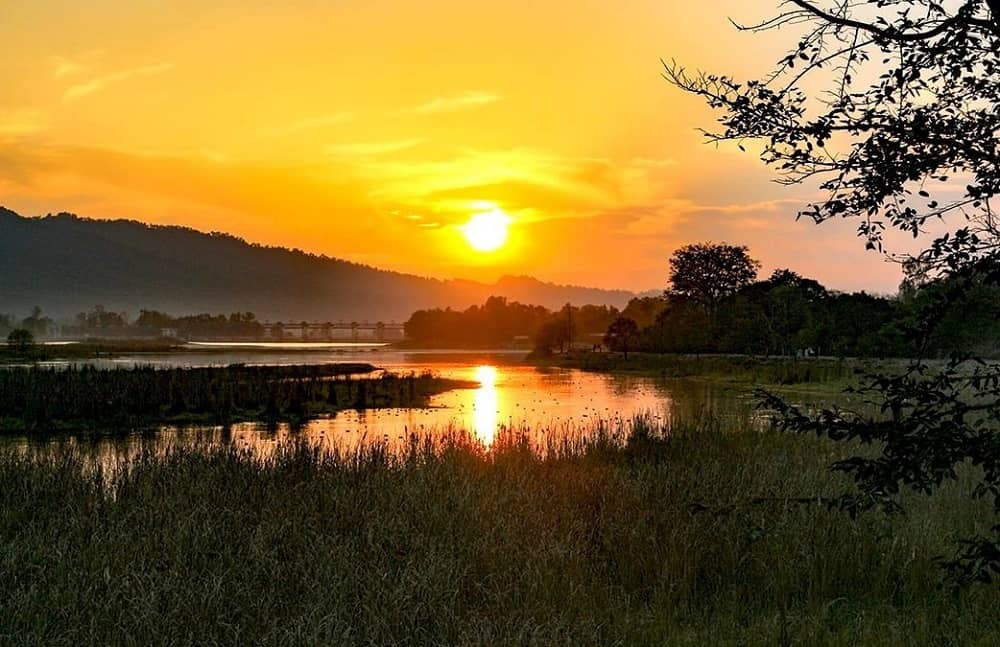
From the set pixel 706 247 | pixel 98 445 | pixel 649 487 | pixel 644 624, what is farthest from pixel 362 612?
pixel 706 247

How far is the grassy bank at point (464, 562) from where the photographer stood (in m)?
7.17

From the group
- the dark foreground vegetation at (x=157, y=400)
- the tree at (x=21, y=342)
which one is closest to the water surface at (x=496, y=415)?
the dark foreground vegetation at (x=157, y=400)

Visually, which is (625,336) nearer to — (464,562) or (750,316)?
(750,316)

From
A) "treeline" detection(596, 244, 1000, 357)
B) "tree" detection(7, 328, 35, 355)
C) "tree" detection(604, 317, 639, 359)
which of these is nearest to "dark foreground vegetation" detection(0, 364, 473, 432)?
"treeline" detection(596, 244, 1000, 357)

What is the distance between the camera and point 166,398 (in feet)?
119

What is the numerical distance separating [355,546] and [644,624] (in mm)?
3569

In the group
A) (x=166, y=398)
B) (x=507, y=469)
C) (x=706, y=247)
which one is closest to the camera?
(x=507, y=469)

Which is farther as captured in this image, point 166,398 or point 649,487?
point 166,398

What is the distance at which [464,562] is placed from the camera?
9016 millimetres

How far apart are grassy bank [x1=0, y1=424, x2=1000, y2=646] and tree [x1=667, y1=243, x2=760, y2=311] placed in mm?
95462

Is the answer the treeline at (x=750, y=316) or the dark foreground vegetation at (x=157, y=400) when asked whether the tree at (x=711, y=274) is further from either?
the dark foreground vegetation at (x=157, y=400)

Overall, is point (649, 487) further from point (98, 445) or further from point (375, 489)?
point (98, 445)

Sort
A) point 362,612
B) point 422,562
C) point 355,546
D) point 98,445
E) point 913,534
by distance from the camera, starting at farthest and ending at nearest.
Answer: point 98,445, point 913,534, point 355,546, point 422,562, point 362,612

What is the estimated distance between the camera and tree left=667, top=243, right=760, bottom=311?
347ft
